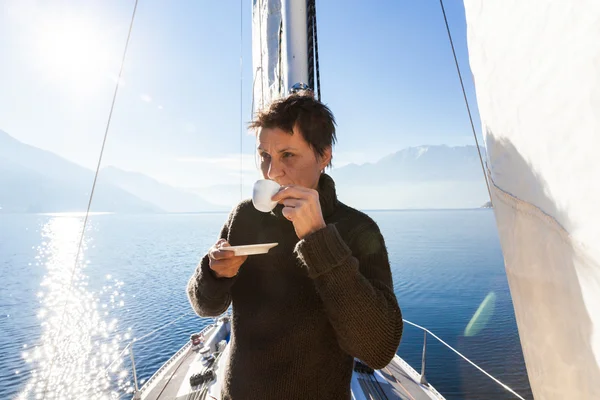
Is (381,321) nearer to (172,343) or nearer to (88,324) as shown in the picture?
(172,343)

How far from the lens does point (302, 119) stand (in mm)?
1409

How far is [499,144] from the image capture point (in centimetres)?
61

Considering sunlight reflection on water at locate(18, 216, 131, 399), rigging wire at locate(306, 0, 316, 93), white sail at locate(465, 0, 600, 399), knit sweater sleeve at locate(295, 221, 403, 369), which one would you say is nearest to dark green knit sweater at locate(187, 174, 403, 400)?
knit sweater sleeve at locate(295, 221, 403, 369)

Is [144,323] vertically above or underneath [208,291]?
underneath

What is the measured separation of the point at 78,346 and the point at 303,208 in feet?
81.5

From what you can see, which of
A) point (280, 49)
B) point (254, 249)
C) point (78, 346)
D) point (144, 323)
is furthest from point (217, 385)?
point (144, 323)

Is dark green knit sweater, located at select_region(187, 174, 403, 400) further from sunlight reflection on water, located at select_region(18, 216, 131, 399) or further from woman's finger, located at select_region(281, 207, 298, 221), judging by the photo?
sunlight reflection on water, located at select_region(18, 216, 131, 399)

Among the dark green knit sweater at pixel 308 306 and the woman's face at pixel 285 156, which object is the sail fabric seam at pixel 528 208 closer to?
the dark green knit sweater at pixel 308 306

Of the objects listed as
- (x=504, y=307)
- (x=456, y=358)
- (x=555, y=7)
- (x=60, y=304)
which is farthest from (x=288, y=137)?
(x=60, y=304)

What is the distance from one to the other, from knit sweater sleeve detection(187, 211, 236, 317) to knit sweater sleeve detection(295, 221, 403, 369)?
21.9 inches

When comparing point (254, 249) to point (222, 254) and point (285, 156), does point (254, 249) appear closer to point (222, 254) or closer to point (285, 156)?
point (222, 254)

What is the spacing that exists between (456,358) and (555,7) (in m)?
19.0

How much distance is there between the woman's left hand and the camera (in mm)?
1034

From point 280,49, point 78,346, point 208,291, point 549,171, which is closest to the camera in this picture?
point 549,171
